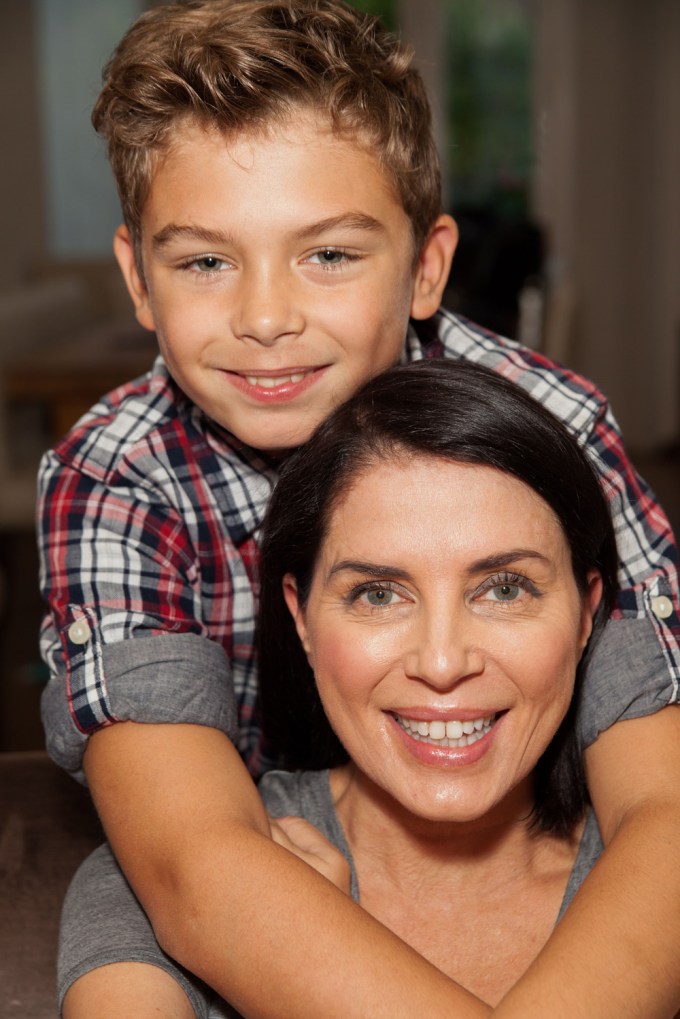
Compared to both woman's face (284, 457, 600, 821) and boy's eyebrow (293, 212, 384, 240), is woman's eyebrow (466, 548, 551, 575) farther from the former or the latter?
boy's eyebrow (293, 212, 384, 240)

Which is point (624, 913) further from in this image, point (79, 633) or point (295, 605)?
point (79, 633)

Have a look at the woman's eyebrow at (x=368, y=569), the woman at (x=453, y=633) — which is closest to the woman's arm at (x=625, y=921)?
the woman at (x=453, y=633)

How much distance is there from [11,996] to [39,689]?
10.5 ft

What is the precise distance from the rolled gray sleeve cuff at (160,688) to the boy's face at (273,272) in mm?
259

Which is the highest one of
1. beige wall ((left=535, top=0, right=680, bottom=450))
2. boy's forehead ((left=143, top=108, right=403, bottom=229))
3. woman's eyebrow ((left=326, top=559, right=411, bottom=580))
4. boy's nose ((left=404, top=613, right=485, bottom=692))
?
boy's forehead ((left=143, top=108, right=403, bottom=229))

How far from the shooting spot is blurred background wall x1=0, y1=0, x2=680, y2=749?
25.4 feet

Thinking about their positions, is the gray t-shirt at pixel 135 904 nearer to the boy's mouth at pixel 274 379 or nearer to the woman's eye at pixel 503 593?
the woman's eye at pixel 503 593

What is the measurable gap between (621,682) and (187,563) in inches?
20.5

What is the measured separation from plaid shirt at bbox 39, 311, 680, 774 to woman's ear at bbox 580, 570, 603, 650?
0.05m

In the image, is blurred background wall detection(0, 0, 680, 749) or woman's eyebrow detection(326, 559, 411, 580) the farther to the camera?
blurred background wall detection(0, 0, 680, 749)

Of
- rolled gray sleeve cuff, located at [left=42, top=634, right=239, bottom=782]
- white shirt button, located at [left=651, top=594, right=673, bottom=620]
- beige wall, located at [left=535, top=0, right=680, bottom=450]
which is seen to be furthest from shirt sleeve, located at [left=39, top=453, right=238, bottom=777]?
beige wall, located at [left=535, top=0, right=680, bottom=450]

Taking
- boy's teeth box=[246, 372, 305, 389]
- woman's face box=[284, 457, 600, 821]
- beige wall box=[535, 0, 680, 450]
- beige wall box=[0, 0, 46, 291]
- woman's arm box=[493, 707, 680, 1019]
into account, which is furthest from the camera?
beige wall box=[0, 0, 46, 291]

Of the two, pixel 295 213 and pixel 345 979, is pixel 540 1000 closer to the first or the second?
pixel 345 979

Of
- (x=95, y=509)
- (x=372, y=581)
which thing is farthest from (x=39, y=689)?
(x=372, y=581)
